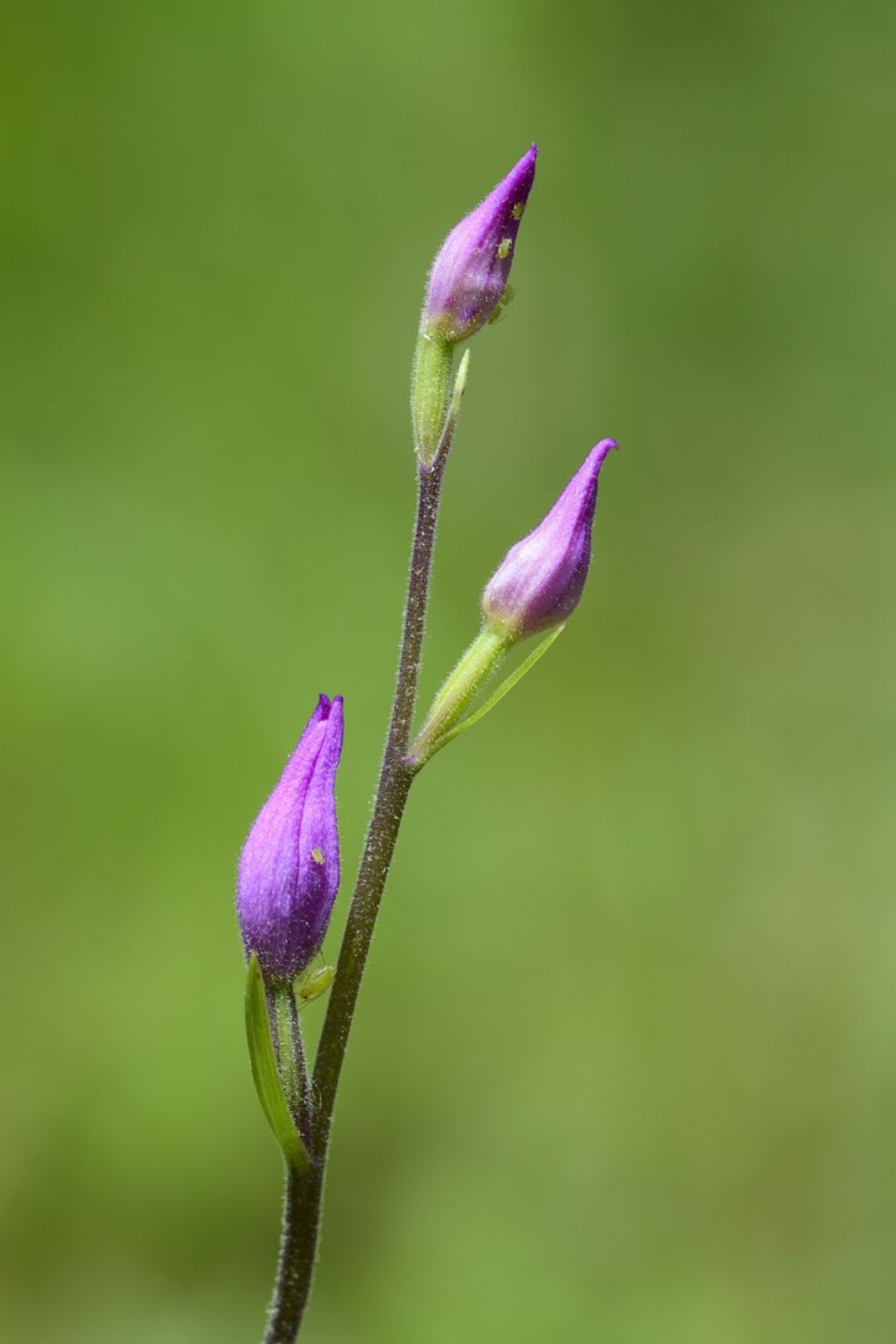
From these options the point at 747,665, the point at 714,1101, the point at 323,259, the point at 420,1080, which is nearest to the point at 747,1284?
the point at 714,1101

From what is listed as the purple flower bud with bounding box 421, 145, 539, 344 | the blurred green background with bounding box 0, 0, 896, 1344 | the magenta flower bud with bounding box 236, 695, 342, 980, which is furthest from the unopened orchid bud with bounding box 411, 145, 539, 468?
the blurred green background with bounding box 0, 0, 896, 1344

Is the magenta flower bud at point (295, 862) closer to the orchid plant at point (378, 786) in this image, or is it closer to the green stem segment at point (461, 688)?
the orchid plant at point (378, 786)

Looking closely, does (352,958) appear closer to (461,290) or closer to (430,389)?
(430,389)

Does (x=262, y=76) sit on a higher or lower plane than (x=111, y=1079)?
higher

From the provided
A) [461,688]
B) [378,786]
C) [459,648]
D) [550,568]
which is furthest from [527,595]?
[459,648]

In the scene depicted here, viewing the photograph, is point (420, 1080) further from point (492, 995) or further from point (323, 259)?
point (323, 259)
